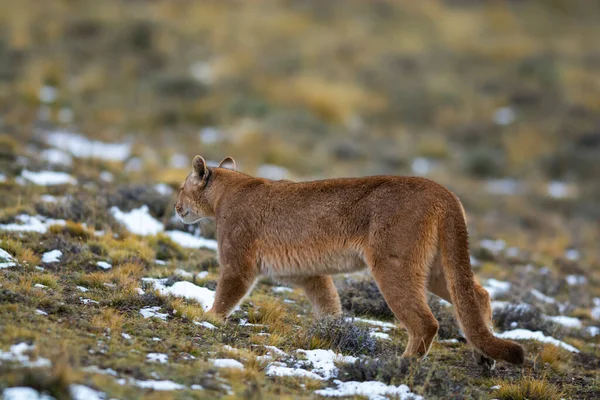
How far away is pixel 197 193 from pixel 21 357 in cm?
380

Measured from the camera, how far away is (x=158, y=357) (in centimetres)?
617

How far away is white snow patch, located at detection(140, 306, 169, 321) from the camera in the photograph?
7316 millimetres

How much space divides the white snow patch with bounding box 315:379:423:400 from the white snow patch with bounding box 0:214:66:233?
5.38 meters

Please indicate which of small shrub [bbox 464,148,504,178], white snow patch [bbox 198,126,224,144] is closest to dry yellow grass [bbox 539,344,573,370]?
white snow patch [bbox 198,126,224,144]

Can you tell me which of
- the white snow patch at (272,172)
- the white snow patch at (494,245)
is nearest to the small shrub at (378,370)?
the white snow patch at (494,245)

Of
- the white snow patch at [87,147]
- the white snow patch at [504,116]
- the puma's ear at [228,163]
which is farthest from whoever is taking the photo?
the white snow patch at [504,116]

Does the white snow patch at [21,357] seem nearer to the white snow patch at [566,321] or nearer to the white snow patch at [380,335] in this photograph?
the white snow patch at [380,335]

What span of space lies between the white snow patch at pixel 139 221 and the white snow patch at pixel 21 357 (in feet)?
17.5

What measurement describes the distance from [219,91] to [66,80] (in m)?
5.19

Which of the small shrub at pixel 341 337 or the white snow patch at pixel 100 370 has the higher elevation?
the small shrub at pixel 341 337

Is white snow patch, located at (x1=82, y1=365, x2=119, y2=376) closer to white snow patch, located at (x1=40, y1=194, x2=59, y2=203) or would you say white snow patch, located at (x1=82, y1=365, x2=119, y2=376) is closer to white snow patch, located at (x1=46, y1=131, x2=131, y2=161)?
white snow patch, located at (x1=40, y1=194, x2=59, y2=203)

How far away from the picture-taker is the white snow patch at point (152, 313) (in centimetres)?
732

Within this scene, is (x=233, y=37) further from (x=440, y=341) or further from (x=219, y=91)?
(x=440, y=341)

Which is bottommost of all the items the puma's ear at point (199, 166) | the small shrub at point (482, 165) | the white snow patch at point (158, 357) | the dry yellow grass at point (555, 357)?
the white snow patch at point (158, 357)
